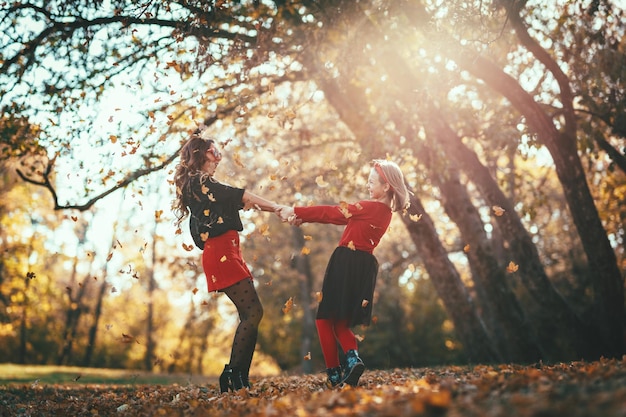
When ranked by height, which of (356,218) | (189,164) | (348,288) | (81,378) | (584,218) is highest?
(189,164)

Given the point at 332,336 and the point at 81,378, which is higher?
the point at 332,336

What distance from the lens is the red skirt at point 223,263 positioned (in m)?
5.34

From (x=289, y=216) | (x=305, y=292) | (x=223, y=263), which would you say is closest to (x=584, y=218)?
(x=289, y=216)

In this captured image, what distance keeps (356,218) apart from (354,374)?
1.49 m

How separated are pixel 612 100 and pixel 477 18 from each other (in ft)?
10.9

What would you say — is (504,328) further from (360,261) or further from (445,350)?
(445,350)

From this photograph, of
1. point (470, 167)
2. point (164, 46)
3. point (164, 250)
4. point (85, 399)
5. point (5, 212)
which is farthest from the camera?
point (164, 250)

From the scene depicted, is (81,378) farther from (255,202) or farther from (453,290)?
(255,202)

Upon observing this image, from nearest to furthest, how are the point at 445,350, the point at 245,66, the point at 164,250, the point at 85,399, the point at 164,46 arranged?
the point at 85,399 < the point at 245,66 < the point at 164,46 < the point at 445,350 < the point at 164,250

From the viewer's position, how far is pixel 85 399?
6.54m

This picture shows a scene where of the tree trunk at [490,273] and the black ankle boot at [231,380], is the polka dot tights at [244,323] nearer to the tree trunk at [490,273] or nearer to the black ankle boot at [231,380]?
the black ankle boot at [231,380]

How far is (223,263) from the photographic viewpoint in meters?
5.35

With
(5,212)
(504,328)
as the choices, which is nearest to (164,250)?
(5,212)

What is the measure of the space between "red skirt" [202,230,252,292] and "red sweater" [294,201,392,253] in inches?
28.7
